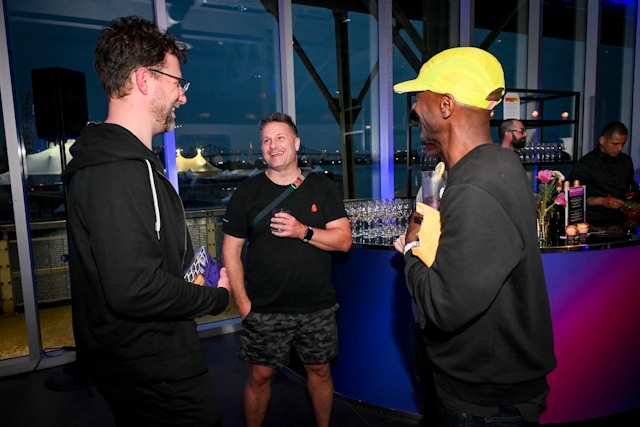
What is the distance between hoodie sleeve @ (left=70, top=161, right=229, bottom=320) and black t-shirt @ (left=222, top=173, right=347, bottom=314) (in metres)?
1.01

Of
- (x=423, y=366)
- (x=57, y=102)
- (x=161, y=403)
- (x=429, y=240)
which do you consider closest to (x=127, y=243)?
(x=161, y=403)

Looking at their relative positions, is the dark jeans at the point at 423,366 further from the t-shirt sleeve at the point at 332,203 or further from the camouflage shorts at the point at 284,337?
the t-shirt sleeve at the point at 332,203

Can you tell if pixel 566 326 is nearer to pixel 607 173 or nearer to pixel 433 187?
pixel 433 187

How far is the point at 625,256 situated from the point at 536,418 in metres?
1.75

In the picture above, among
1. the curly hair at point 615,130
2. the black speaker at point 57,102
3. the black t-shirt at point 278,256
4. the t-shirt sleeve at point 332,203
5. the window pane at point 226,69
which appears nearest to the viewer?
the black t-shirt at point 278,256

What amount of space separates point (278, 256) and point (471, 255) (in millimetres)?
1353

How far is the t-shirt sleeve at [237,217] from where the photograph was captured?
2186 mm

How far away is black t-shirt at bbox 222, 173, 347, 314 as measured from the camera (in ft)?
7.13

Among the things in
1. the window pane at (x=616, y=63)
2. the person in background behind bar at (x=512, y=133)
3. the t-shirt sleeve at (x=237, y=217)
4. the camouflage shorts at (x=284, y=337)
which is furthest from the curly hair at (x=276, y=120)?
the window pane at (x=616, y=63)

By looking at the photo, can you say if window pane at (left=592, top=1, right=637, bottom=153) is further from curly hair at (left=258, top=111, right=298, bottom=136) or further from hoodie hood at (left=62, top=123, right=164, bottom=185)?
hoodie hood at (left=62, top=123, right=164, bottom=185)

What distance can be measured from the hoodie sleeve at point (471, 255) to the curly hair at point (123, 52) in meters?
0.98

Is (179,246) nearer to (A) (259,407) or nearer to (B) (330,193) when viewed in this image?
(B) (330,193)

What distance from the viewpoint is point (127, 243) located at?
41.9 inches

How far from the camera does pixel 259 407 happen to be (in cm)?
222
